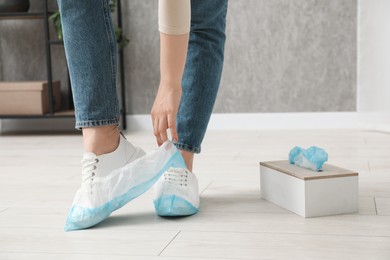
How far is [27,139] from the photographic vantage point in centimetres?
284

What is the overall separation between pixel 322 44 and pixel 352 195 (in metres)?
1.79

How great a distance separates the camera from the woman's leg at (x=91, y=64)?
3.74ft

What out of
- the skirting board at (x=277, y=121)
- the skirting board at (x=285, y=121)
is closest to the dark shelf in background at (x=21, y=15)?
the skirting board at (x=277, y=121)

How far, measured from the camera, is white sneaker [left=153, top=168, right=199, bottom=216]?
3.99 ft

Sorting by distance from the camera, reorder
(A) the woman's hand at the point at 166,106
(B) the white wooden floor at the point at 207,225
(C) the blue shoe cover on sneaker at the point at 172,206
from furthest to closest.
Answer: (C) the blue shoe cover on sneaker at the point at 172,206 < (A) the woman's hand at the point at 166,106 < (B) the white wooden floor at the point at 207,225

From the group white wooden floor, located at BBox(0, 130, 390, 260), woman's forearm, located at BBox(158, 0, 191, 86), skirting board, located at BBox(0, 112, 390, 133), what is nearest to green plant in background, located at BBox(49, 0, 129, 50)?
skirting board, located at BBox(0, 112, 390, 133)

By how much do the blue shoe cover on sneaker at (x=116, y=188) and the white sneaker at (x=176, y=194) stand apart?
50 mm

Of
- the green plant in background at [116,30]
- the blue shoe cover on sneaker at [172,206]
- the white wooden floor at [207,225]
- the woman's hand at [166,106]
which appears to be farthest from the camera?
the green plant in background at [116,30]

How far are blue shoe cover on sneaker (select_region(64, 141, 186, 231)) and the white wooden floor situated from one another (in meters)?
0.03

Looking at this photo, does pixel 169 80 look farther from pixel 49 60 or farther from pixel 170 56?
pixel 49 60

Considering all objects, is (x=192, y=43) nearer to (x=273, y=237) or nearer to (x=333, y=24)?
(x=273, y=237)

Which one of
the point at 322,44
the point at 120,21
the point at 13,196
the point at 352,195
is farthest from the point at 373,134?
the point at 13,196

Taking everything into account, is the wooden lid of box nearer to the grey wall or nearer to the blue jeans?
the blue jeans

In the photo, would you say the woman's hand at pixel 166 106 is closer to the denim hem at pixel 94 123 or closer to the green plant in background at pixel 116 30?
the denim hem at pixel 94 123
